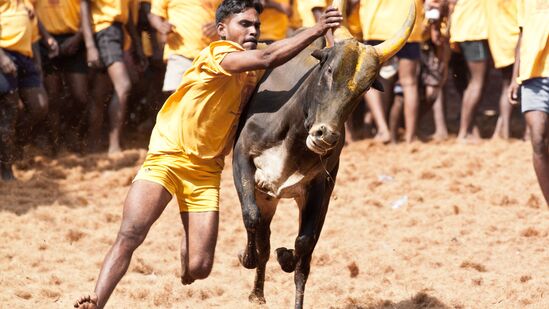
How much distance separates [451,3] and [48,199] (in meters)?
4.73

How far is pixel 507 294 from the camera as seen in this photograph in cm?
796

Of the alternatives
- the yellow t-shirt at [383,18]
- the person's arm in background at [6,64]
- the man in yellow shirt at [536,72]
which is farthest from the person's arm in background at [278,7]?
the man in yellow shirt at [536,72]

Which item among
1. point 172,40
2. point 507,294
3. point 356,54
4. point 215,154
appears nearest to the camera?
point 356,54

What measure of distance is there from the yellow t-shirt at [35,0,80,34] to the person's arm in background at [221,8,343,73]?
18.4ft

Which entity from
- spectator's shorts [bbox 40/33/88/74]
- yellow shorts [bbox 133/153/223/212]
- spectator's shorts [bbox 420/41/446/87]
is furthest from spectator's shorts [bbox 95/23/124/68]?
yellow shorts [bbox 133/153/223/212]

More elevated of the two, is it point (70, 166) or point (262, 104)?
point (262, 104)

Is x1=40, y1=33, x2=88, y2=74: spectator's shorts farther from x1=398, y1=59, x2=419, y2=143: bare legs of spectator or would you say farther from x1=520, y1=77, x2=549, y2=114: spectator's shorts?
x1=520, y1=77, x2=549, y2=114: spectator's shorts

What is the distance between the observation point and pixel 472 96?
487 inches

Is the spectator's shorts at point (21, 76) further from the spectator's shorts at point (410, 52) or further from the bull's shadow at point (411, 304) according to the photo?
the bull's shadow at point (411, 304)

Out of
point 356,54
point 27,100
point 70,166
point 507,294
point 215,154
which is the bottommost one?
point 70,166

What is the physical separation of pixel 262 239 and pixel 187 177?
3.04 feet

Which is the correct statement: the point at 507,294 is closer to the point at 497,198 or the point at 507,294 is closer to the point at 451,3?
the point at 497,198

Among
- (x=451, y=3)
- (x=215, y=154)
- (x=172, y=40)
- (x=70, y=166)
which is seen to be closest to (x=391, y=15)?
(x=451, y=3)

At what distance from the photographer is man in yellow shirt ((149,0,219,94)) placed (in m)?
11.0
